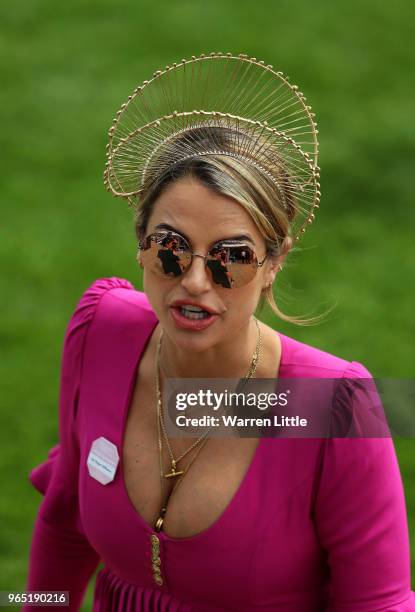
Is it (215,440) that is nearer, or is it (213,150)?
(213,150)

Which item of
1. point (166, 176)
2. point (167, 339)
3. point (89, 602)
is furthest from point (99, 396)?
point (89, 602)

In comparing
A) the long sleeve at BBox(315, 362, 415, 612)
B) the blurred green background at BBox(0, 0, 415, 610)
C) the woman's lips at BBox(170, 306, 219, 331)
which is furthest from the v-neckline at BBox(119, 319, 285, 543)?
the blurred green background at BBox(0, 0, 415, 610)

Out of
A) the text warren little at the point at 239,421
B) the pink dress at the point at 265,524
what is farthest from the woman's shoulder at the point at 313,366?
the text warren little at the point at 239,421

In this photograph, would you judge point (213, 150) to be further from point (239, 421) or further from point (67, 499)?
point (67, 499)

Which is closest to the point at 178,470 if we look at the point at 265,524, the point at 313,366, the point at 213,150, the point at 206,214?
the point at 265,524

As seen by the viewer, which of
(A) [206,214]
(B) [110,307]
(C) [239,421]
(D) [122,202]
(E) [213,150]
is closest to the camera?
(A) [206,214]

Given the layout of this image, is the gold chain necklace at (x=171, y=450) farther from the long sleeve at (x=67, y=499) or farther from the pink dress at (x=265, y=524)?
the long sleeve at (x=67, y=499)

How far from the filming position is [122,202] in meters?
6.53

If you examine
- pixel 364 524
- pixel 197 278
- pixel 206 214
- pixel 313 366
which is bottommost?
pixel 364 524

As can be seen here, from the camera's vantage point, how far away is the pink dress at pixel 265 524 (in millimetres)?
2730

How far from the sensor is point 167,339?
3.10 meters

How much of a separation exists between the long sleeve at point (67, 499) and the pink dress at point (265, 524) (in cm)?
1

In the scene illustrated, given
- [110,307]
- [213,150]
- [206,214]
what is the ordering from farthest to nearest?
[110,307] → [213,150] → [206,214]

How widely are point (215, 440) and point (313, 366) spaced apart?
33cm
